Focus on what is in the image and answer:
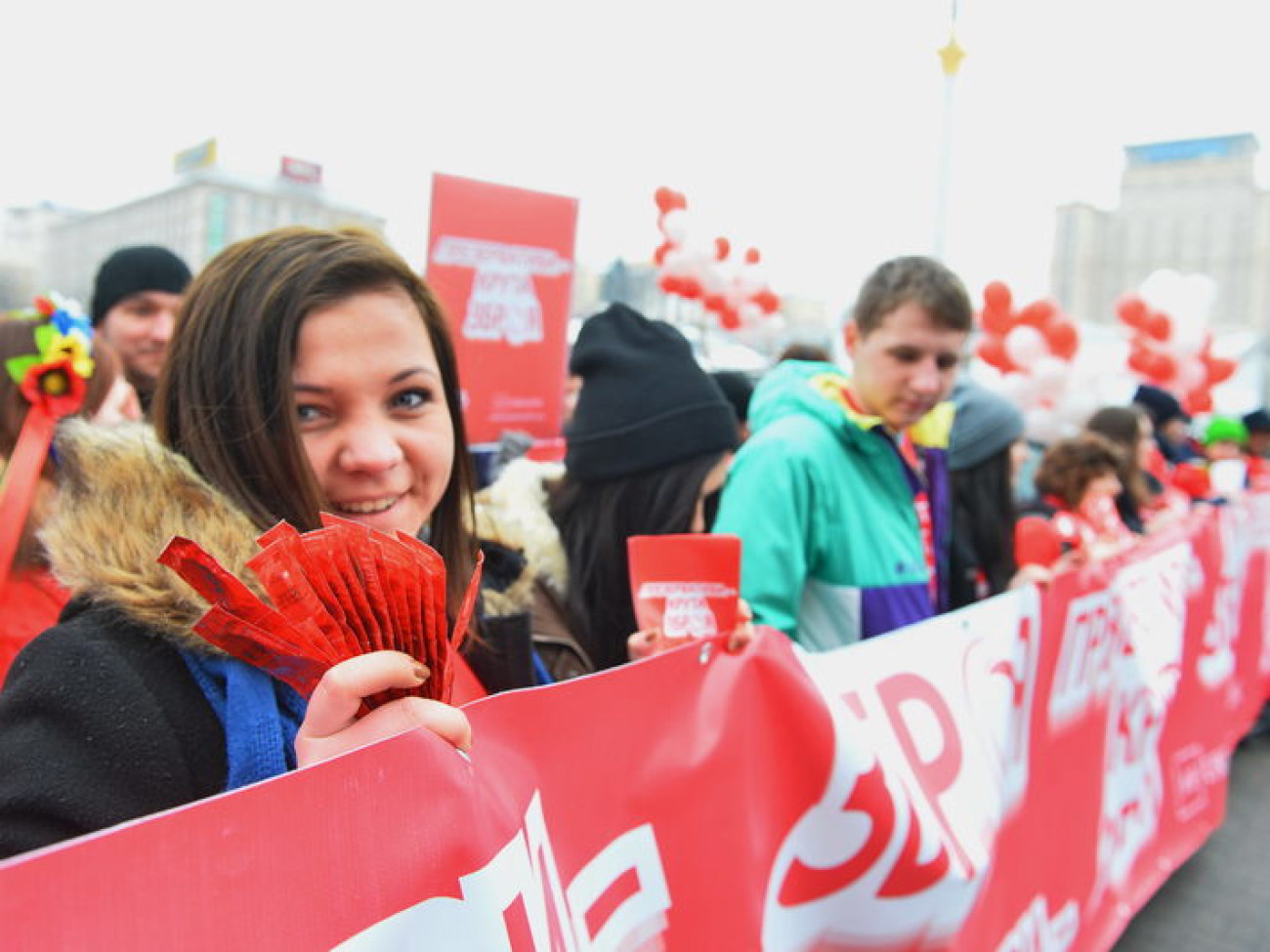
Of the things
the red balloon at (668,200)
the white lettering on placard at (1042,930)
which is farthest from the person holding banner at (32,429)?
the red balloon at (668,200)

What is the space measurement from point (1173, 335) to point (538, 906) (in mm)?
6854

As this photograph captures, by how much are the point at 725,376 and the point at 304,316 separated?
3646mm

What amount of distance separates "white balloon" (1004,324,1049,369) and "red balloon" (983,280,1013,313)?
223 mm

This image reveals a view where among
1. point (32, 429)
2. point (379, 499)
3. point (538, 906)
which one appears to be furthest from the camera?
point (32, 429)

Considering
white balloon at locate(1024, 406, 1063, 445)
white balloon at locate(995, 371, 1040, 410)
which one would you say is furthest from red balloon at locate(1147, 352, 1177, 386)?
white balloon at locate(995, 371, 1040, 410)

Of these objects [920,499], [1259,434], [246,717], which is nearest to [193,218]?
[920,499]

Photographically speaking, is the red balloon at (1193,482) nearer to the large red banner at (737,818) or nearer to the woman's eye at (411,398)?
the large red banner at (737,818)

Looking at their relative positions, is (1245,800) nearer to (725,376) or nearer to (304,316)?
(725,376)

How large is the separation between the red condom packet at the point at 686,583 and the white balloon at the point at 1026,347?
14.9 feet

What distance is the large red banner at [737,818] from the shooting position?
829 millimetres

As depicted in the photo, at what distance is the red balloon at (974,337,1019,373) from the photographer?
18.8 ft

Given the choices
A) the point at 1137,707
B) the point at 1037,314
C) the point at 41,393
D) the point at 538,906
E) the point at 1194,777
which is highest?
the point at 1037,314

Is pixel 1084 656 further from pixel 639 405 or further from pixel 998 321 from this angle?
pixel 998 321

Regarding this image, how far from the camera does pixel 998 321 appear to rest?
5.78 m
